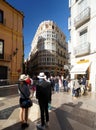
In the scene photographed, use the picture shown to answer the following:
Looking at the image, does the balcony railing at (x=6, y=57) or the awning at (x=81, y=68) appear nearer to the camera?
the awning at (x=81, y=68)

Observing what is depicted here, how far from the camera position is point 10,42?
1110 inches

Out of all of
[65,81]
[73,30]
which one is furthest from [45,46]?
[65,81]

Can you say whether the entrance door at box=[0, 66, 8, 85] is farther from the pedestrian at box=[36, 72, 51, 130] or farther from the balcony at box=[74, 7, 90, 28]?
the pedestrian at box=[36, 72, 51, 130]

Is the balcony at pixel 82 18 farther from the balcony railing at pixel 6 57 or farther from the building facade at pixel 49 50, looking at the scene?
the building facade at pixel 49 50

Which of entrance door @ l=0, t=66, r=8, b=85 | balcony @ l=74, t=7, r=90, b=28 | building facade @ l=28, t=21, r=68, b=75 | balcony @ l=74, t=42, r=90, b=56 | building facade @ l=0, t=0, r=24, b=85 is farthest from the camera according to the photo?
building facade @ l=28, t=21, r=68, b=75

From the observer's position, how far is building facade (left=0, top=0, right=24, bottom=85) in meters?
26.5

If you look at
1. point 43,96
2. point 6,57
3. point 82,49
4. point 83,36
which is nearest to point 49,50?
point 6,57

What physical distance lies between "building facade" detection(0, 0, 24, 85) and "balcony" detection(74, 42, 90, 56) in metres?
10.8

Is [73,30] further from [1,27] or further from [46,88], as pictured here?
[46,88]

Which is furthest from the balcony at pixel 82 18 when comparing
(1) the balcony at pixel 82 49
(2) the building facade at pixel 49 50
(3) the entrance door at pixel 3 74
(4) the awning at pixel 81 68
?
→ (2) the building facade at pixel 49 50

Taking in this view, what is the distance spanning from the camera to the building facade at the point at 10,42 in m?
26.5

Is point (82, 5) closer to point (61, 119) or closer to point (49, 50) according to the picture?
point (61, 119)

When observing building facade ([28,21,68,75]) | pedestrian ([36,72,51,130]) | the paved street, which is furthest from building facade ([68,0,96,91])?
building facade ([28,21,68,75])

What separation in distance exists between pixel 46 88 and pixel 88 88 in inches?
445
